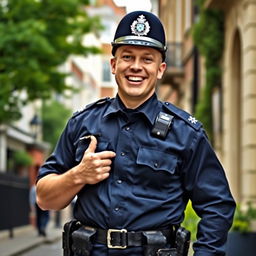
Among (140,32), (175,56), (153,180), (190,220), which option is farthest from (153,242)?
(175,56)

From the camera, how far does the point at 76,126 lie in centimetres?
408

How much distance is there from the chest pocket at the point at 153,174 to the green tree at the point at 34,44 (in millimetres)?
17213

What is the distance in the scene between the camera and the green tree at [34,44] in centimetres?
2122

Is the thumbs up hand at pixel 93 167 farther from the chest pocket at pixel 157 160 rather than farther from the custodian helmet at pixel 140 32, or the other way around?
the custodian helmet at pixel 140 32

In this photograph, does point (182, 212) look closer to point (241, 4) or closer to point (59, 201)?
point (59, 201)

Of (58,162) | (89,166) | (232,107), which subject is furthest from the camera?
(232,107)

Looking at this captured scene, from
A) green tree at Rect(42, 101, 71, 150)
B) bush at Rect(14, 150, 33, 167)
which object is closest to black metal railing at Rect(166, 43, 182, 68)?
bush at Rect(14, 150, 33, 167)

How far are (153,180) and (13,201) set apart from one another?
20620mm

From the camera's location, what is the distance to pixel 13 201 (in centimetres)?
2412

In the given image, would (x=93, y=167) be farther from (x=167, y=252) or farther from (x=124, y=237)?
(x=167, y=252)

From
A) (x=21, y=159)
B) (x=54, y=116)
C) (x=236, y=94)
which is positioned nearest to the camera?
(x=236, y=94)

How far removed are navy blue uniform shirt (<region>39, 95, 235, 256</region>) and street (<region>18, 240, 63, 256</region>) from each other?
1240cm

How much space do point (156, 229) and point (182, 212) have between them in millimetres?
167

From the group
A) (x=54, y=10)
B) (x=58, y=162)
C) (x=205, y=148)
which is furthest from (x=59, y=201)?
(x=54, y=10)
